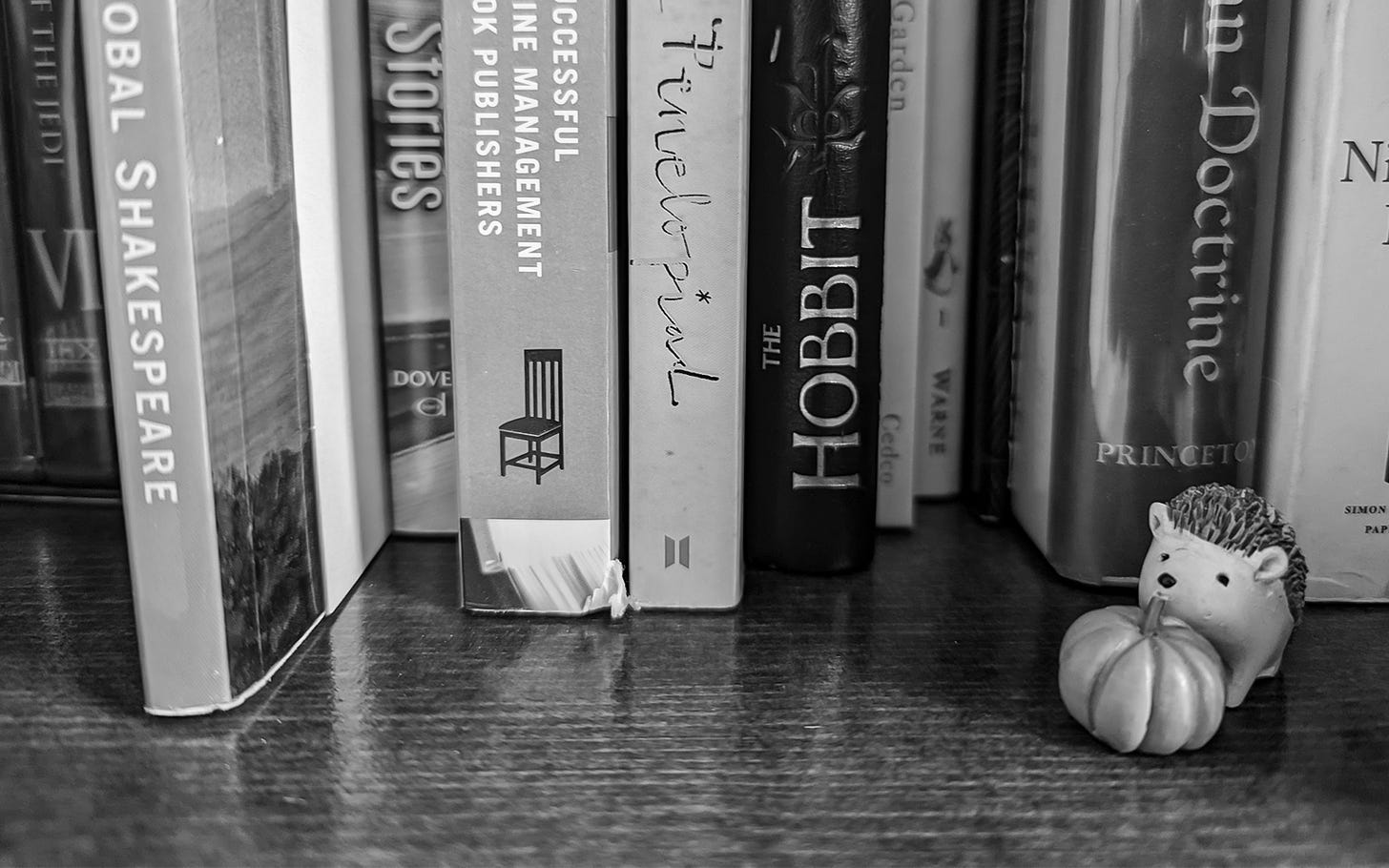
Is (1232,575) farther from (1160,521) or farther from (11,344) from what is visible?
(11,344)

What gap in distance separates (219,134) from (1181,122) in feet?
1.13

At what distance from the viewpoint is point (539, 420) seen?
51 cm

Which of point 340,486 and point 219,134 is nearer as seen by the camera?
point 219,134

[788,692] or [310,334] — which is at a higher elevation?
[310,334]

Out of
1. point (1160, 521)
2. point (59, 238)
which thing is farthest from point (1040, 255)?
point (59, 238)

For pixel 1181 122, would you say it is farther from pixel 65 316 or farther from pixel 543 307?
pixel 65 316

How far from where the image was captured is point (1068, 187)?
0.53 m

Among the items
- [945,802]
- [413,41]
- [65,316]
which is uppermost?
[413,41]

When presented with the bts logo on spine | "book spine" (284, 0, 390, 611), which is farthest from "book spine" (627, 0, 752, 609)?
"book spine" (284, 0, 390, 611)

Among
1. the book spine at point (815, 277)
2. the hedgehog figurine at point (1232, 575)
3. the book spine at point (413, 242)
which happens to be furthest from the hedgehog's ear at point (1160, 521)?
the book spine at point (413, 242)

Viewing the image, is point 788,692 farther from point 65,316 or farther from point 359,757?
point 65,316

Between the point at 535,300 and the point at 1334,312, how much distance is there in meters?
0.31

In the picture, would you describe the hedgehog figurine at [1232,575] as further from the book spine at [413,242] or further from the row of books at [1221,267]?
the book spine at [413,242]

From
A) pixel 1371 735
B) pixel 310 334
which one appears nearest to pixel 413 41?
pixel 310 334
